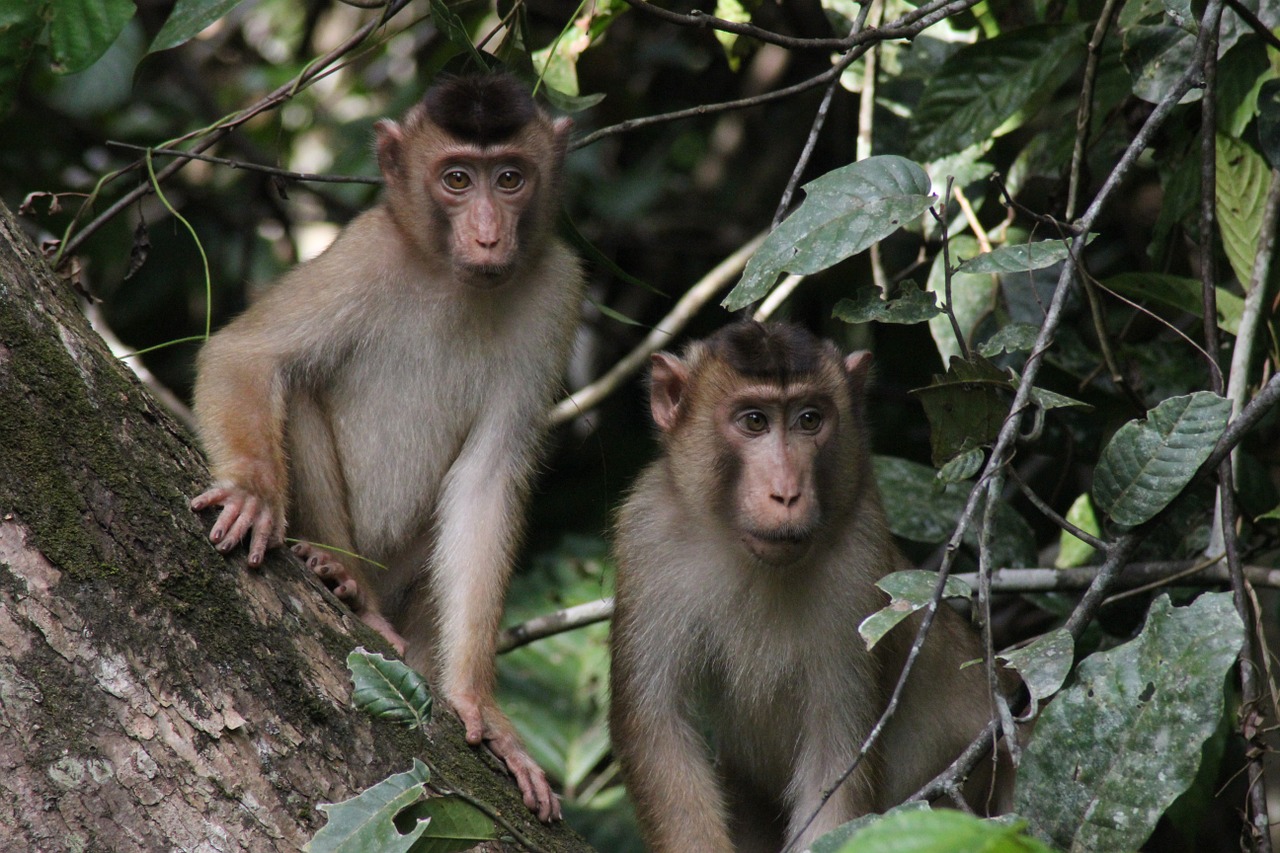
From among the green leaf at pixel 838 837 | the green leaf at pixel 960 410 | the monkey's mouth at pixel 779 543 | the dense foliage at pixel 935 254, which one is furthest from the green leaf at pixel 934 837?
the monkey's mouth at pixel 779 543

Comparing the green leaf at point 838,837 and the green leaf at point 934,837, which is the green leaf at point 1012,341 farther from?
the green leaf at point 934,837

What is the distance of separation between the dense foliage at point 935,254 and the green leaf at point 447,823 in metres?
0.10

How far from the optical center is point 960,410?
3.57 metres

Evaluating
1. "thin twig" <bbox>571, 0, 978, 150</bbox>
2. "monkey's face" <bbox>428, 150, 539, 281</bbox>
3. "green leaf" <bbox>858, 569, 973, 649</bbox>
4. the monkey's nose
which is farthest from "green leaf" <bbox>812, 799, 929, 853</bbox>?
"monkey's face" <bbox>428, 150, 539, 281</bbox>

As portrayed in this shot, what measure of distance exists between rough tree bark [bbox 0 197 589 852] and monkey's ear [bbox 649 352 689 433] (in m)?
1.62

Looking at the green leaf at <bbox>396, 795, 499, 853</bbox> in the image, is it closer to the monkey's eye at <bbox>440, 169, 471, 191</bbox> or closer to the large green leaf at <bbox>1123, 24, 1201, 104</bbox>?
the monkey's eye at <bbox>440, 169, 471, 191</bbox>

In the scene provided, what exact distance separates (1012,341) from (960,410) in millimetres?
267

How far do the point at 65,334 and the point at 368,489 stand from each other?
1939mm

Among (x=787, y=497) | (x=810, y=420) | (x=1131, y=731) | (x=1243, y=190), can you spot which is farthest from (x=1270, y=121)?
(x=1131, y=731)

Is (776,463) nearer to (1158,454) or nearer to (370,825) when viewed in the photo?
(1158,454)

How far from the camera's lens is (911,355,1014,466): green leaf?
11.5 feet

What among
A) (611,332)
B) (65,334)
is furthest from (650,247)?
(65,334)

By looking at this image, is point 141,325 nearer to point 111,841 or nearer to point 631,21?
point 631,21

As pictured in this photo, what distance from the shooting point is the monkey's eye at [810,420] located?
4234mm
